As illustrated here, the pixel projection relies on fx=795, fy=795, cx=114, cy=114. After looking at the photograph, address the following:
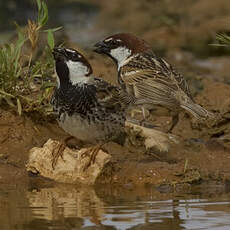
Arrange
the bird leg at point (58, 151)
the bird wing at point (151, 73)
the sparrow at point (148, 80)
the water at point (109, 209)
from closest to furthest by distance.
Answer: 1. the water at point (109, 209)
2. the bird leg at point (58, 151)
3. the sparrow at point (148, 80)
4. the bird wing at point (151, 73)

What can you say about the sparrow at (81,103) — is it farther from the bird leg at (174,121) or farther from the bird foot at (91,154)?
the bird leg at (174,121)

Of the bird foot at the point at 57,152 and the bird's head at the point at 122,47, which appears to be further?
the bird's head at the point at 122,47

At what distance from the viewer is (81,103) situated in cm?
687

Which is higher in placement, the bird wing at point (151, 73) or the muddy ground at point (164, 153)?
the bird wing at point (151, 73)

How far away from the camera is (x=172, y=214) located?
578 cm

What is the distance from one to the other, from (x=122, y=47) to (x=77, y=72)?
2.22 meters

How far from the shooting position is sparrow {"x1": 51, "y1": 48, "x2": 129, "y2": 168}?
684 centimetres

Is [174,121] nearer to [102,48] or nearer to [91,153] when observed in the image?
[102,48]

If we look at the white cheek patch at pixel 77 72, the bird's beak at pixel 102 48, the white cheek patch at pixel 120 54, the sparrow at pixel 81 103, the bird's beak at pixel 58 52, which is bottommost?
the sparrow at pixel 81 103

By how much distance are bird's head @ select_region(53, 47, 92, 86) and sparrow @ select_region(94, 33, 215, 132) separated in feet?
3.94

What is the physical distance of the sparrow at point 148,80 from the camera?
830 centimetres

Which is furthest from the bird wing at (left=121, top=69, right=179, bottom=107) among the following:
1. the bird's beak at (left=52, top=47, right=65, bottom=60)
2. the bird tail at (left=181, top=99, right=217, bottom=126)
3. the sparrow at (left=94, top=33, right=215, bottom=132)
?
the bird's beak at (left=52, top=47, right=65, bottom=60)

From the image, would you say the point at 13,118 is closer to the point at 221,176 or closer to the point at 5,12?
the point at 221,176

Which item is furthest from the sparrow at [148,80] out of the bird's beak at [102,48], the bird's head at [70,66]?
the bird's head at [70,66]
